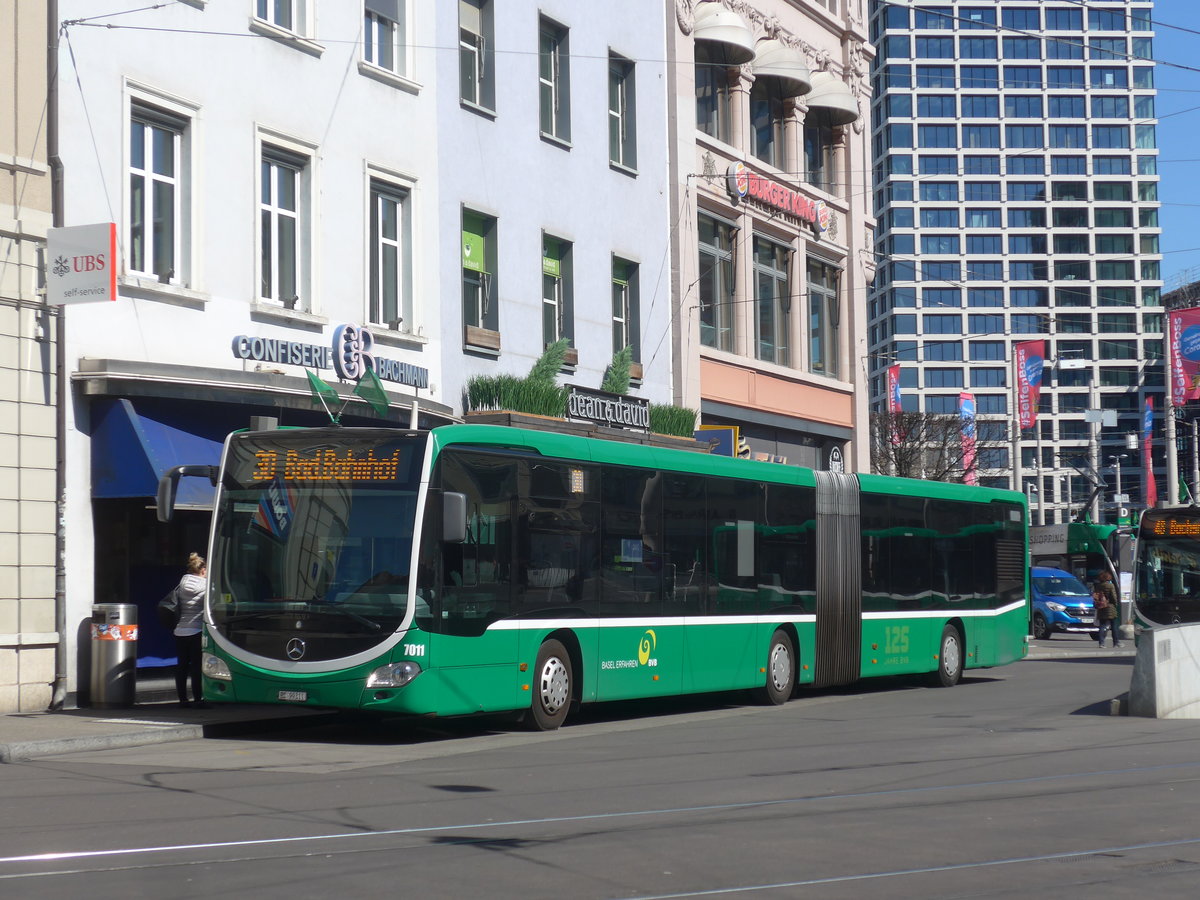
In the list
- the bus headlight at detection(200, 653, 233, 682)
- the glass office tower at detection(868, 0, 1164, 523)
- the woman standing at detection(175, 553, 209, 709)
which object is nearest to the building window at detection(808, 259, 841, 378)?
the woman standing at detection(175, 553, 209, 709)

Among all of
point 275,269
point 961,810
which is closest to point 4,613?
point 275,269

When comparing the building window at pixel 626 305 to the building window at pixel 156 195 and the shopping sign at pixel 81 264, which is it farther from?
the shopping sign at pixel 81 264

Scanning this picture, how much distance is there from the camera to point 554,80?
27.8 metres

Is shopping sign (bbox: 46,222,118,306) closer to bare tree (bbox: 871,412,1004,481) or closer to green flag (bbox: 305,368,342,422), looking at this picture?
green flag (bbox: 305,368,342,422)

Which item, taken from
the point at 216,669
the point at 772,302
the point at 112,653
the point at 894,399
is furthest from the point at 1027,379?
the point at 216,669

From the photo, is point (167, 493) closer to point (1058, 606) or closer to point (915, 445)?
point (1058, 606)

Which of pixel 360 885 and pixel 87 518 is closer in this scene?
pixel 360 885

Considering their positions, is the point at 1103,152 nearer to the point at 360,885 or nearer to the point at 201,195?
the point at 201,195

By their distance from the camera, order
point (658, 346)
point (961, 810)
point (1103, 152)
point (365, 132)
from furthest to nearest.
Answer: point (1103, 152), point (658, 346), point (365, 132), point (961, 810)

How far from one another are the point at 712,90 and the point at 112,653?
763 inches

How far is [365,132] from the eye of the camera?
22.8m

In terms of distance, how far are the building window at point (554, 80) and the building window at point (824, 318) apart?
34.3ft

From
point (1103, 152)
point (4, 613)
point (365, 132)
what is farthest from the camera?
point (1103, 152)

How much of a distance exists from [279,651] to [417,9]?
479 inches
